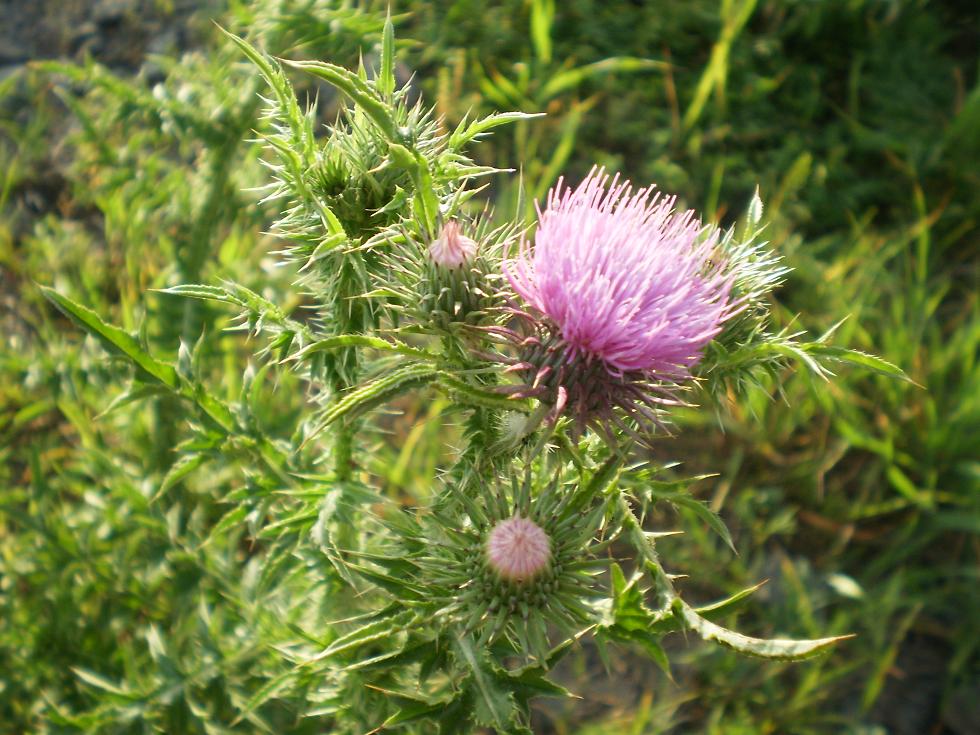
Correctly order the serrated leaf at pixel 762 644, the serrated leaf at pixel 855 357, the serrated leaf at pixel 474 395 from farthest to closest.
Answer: the serrated leaf at pixel 855 357 < the serrated leaf at pixel 474 395 < the serrated leaf at pixel 762 644

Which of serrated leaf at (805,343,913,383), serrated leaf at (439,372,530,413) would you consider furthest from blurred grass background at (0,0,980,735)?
serrated leaf at (439,372,530,413)

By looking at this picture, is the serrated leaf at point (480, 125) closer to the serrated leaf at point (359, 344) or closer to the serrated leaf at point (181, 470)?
the serrated leaf at point (359, 344)

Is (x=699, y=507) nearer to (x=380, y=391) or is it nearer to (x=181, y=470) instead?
(x=380, y=391)

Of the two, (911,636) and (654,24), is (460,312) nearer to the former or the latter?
(911,636)

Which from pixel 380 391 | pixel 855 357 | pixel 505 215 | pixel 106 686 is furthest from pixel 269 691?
pixel 505 215

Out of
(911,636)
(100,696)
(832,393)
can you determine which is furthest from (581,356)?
(911,636)

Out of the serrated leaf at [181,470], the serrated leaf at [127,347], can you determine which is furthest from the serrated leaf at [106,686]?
the serrated leaf at [127,347]

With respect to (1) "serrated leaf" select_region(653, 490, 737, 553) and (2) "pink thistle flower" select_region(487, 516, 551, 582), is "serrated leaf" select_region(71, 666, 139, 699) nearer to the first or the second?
(2) "pink thistle flower" select_region(487, 516, 551, 582)
